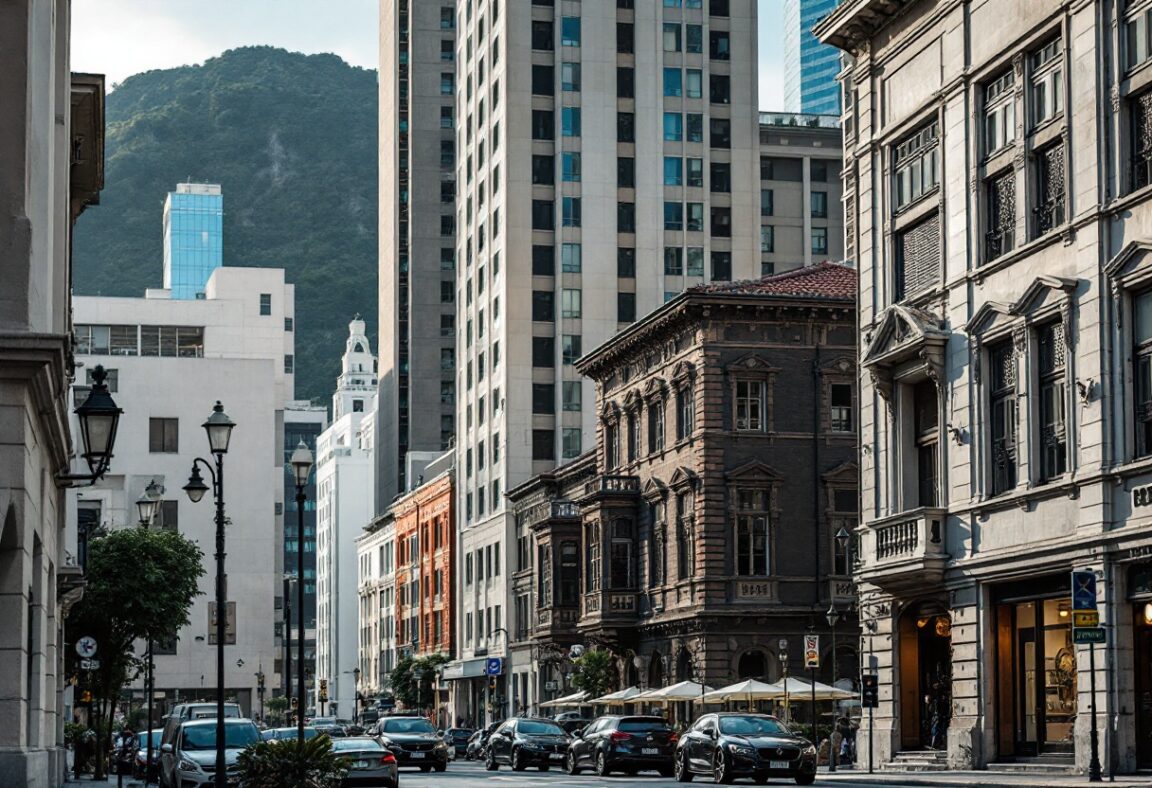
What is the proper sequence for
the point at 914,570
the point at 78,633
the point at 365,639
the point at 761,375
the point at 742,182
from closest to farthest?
the point at 914,570 < the point at 78,633 < the point at 761,375 < the point at 742,182 < the point at 365,639

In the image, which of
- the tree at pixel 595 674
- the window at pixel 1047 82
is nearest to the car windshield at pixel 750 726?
the window at pixel 1047 82

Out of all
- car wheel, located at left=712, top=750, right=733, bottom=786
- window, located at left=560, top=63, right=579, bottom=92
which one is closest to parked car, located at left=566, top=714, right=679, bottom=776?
car wheel, located at left=712, top=750, right=733, bottom=786

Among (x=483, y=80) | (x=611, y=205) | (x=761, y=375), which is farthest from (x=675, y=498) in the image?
(x=483, y=80)

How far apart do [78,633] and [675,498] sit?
883 inches

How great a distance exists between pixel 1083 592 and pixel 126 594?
3451cm

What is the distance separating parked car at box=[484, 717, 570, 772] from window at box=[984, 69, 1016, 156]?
23.7m

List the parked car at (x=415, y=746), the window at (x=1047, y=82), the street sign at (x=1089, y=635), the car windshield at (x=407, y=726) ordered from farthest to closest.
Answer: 1. the car windshield at (x=407, y=726)
2. the parked car at (x=415, y=746)
3. the window at (x=1047, y=82)
4. the street sign at (x=1089, y=635)

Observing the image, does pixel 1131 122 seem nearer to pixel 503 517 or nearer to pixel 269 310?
pixel 503 517

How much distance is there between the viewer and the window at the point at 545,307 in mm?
103750

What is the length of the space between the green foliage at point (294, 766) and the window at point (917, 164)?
75.3 ft

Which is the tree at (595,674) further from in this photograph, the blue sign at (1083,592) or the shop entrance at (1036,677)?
the blue sign at (1083,592)

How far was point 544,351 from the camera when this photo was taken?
104 m

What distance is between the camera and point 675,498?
72500mm

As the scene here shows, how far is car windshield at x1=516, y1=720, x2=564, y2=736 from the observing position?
199ft
